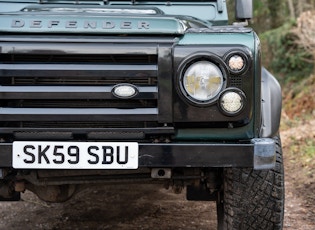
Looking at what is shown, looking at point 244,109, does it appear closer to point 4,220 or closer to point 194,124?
point 194,124

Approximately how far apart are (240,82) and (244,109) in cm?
13

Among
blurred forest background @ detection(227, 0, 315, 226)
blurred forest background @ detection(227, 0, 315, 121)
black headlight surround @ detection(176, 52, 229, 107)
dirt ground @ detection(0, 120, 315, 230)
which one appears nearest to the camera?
black headlight surround @ detection(176, 52, 229, 107)

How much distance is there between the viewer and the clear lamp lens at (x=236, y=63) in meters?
2.75

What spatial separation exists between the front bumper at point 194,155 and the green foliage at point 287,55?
406 inches

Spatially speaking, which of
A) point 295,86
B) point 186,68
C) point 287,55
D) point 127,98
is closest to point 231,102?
point 186,68

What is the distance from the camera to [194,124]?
9.16 ft

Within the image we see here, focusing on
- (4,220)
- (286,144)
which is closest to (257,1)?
(286,144)

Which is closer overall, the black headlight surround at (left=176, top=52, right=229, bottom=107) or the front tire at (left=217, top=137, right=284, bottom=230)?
the black headlight surround at (left=176, top=52, right=229, bottom=107)

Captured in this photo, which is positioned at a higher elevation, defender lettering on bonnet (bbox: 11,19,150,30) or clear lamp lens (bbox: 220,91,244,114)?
defender lettering on bonnet (bbox: 11,19,150,30)

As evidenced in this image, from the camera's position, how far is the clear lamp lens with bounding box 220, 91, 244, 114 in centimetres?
275

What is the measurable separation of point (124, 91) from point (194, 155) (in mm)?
466

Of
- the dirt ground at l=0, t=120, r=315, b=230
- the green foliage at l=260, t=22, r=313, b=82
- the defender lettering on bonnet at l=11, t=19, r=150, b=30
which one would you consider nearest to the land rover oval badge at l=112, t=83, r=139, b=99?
the defender lettering on bonnet at l=11, t=19, r=150, b=30

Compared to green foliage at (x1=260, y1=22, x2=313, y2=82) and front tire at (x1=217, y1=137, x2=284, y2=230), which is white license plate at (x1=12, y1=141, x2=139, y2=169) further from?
green foliage at (x1=260, y1=22, x2=313, y2=82)

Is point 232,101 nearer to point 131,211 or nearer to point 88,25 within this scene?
point 88,25
